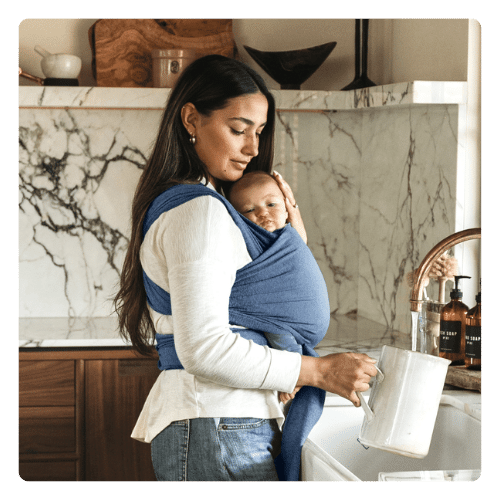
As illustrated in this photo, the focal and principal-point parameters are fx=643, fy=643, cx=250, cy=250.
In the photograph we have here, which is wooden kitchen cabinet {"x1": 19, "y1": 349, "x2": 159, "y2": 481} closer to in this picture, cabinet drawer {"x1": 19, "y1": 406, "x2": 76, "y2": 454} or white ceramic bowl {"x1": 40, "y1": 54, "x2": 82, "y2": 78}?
cabinet drawer {"x1": 19, "y1": 406, "x2": 76, "y2": 454}

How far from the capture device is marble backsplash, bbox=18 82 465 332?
1159 mm

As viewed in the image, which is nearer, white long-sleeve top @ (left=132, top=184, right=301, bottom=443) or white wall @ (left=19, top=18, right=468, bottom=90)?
white long-sleeve top @ (left=132, top=184, right=301, bottom=443)

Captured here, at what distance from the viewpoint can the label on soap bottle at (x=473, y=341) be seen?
3.73 feet

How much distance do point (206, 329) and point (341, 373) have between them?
0.20 meters

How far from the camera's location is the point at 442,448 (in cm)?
108

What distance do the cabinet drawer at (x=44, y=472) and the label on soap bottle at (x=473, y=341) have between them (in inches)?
29.1

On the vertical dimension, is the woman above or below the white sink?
above

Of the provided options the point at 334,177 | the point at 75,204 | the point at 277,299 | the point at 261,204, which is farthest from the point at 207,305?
the point at 75,204

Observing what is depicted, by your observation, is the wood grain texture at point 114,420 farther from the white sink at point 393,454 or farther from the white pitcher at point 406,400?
the white pitcher at point 406,400

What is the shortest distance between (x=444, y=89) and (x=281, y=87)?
0.95 ft

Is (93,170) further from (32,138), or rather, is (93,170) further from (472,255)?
(472,255)

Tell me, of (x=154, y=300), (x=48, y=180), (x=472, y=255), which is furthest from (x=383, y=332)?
(x=48, y=180)

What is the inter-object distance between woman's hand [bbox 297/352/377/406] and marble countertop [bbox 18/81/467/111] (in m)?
0.49

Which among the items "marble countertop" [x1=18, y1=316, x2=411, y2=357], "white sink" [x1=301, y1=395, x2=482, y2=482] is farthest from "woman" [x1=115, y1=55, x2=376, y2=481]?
"marble countertop" [x1=18, y1=316, x2=411, y2=357]
